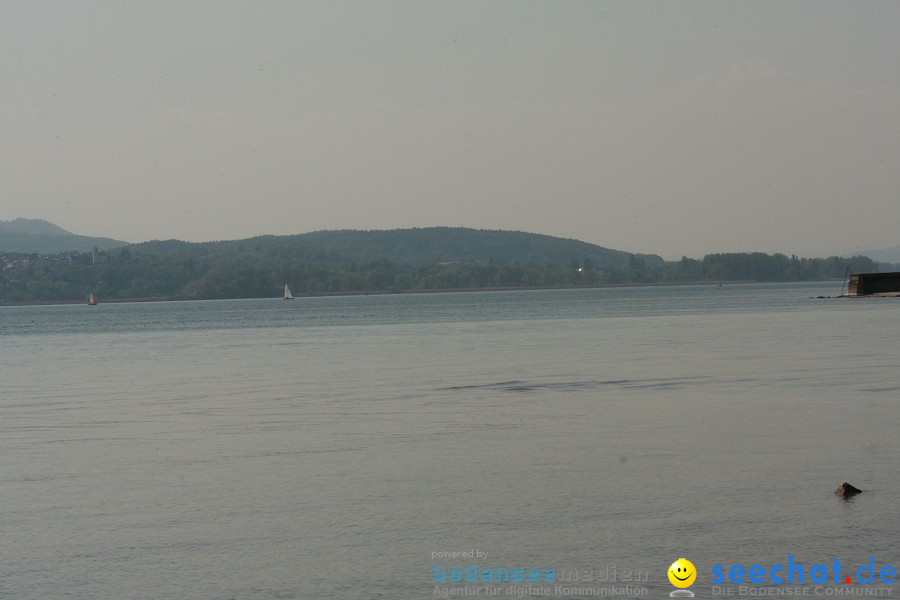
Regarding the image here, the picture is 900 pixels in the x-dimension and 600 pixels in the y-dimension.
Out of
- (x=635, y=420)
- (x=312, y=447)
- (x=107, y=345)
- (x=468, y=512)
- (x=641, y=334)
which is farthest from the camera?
(x=107, y=345)

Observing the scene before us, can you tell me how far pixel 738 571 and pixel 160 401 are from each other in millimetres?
22835

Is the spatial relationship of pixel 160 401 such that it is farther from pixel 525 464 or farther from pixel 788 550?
pixel 788 550

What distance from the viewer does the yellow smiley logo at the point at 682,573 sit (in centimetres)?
1141

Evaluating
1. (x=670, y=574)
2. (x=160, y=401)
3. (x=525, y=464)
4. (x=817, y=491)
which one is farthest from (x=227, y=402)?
(x=670, y=574)

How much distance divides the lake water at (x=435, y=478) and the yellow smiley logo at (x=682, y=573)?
12cm

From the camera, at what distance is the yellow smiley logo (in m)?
11.4

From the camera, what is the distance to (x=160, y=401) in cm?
3181

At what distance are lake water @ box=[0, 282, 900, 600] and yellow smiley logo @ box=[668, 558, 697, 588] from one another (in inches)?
4.8

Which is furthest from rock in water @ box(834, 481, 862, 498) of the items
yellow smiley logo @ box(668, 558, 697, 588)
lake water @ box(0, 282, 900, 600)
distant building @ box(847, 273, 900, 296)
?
distant building @ box(847, 273, 900, 296)

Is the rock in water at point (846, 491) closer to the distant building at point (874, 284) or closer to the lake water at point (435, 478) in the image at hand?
the lake water at point (435, 478)

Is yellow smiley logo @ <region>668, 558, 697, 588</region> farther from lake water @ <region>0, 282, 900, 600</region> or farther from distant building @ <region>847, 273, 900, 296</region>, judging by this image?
distant building @ <region>847, 273, 900, 296</region>

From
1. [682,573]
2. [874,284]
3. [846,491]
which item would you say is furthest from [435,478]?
[874,284]

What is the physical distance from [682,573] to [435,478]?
6.35 meters

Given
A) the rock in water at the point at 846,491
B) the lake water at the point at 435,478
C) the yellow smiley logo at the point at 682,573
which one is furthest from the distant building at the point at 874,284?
the yellow smiley logo at the point at 682,573
